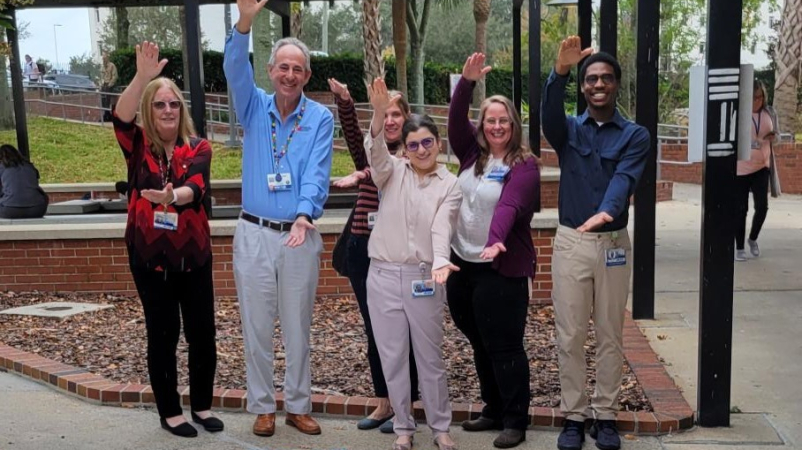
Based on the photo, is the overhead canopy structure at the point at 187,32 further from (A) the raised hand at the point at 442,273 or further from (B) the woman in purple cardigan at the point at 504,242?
(A) the raised hand at the point at 442,273

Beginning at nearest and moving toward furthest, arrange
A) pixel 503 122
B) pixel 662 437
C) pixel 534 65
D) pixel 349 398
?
pixel 503 122 < pixel 662 437 < pixel 349 398 < pixel 534 65

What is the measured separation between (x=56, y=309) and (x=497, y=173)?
181 inches

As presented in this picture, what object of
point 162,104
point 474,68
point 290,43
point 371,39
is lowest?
point 162,104

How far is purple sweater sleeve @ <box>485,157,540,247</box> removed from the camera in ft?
13.2

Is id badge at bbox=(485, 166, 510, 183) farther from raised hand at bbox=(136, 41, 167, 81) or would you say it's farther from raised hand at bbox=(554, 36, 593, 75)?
raised hand at bbox=(136, 41, 167, 81)

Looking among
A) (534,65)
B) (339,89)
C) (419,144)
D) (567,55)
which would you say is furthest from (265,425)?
(534,65)

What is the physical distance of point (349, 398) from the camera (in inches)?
193

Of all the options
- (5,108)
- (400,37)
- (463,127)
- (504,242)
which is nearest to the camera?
(504,242)

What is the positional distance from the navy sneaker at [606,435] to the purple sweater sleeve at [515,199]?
1.09 metres

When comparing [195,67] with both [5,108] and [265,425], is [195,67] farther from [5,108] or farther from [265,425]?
[5,108]

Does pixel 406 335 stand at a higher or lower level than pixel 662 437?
higher

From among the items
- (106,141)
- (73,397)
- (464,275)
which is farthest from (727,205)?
(106,141)

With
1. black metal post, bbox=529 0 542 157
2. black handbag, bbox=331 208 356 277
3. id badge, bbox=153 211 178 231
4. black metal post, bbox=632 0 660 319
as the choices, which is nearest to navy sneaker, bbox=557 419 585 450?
black handbag, bbox=331 208 356 277

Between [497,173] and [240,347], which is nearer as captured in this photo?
[497,173]
